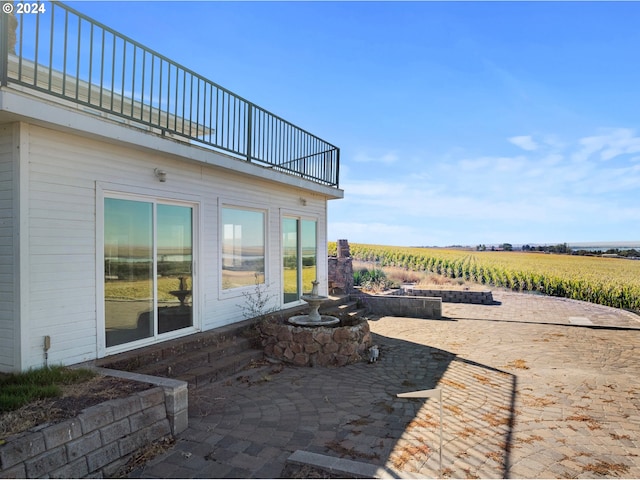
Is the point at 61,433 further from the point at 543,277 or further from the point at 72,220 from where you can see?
the point at 543,277

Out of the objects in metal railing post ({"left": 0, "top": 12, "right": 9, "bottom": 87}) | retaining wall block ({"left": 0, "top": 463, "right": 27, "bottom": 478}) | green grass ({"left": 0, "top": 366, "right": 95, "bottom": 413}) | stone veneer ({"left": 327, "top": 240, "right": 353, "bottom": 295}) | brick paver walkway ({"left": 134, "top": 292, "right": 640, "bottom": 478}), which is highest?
metal railing post ({"left": 0, "top": 12, "right": 9, "bottom": 87})

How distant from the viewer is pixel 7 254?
411 centimetres

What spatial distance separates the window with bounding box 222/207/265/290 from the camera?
7.20 metres

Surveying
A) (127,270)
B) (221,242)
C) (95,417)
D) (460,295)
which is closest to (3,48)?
(127,270)

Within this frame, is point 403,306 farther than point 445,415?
Yes

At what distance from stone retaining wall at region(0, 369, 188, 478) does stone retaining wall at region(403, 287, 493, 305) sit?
38.2 feet

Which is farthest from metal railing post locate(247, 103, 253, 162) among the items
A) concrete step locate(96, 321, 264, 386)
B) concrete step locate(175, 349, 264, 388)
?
concrete step locate(175, 349, 264, 388)

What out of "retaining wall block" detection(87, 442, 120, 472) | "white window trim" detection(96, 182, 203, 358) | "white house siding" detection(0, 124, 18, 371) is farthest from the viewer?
"white window trim" detection(96, 182, 203, 358)

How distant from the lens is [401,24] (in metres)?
8.61

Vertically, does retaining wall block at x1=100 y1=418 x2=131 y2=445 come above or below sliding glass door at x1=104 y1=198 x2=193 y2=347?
below

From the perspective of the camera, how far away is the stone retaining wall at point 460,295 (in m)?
13.6

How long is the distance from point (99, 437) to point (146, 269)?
2.92m

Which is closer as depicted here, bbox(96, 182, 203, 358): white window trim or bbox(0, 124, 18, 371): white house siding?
bbox(0, 124, 18, 371): white house siding

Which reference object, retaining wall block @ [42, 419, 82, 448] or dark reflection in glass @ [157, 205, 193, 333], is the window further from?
retaining wall block @ [42, 419, 82, 448]
